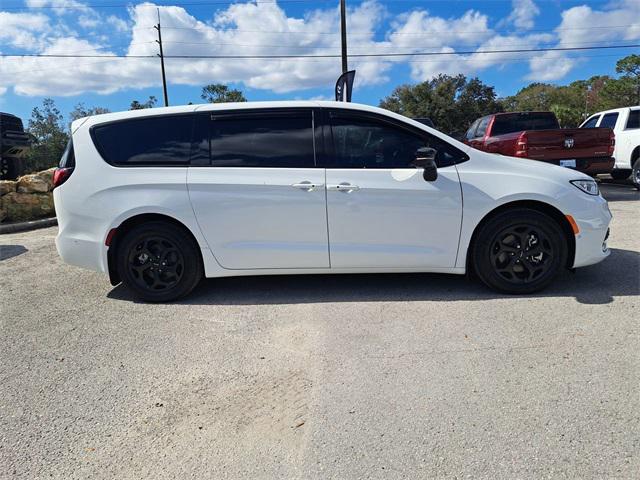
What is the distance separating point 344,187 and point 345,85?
8598 mm

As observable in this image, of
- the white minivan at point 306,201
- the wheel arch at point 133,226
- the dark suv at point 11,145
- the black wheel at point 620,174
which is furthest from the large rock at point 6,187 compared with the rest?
the black wheel at point 620,174

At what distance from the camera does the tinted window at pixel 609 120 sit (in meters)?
11.7

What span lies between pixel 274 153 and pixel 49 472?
285 centimetres

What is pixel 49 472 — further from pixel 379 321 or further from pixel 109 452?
pixel 379 321

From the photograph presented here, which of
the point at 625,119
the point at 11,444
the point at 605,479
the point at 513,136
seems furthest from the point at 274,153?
the point at 625,119

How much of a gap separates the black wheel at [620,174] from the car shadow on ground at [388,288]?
819 cm

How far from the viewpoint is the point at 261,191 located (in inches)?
163

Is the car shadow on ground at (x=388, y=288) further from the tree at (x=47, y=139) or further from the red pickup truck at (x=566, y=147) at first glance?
the tree at (x=47, y=139)

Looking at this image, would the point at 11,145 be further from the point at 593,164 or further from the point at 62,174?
the point at 593,164

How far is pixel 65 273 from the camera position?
18.3 ft

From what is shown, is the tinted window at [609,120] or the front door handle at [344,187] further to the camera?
the tinted window at [609,120]

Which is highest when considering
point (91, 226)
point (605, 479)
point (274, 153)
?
point (274, 153)

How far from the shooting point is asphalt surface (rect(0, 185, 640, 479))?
2.27 m

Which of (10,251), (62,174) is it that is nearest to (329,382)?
(62,174)
